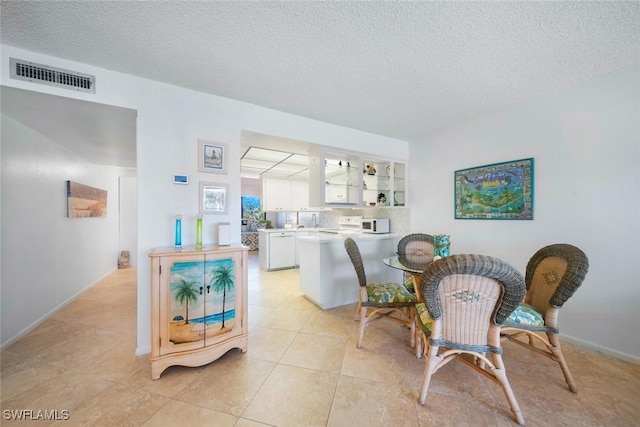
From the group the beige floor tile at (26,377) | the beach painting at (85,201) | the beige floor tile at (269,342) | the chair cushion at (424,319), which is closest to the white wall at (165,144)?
the beige floor tile at (26,377)

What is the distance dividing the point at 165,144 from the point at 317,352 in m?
2.41

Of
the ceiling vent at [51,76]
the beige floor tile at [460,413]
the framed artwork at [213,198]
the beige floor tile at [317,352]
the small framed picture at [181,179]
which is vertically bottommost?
the beige floor tile at [317,352]

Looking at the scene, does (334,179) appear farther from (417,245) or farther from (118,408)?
(118,408)

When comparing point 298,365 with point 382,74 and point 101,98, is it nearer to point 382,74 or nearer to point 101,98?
point 382,74

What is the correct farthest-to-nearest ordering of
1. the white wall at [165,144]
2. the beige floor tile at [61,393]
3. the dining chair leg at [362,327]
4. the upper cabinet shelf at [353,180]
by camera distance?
the upper cabinet shelf at [353,180], the dining chair leg at [362,327], the white wall at [165,144], the beige floor tile at [61,393]

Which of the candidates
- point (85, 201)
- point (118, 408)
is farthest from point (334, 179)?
point (85, 201)

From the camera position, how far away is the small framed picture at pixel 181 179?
210 cm

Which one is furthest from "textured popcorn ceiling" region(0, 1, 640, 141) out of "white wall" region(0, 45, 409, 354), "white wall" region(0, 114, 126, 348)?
"white wall" region(0, 114, 126, 348)

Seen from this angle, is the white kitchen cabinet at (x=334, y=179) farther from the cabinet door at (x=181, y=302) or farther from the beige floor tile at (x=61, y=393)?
the beige floor tile at (x=61, y=393)

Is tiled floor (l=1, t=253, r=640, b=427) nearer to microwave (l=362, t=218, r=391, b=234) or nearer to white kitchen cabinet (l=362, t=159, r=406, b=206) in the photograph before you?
microwave (l=362, t=218, r=391, b=234)

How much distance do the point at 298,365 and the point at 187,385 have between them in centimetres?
83

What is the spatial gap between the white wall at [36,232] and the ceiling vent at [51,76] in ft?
2.69

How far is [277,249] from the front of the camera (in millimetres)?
5016

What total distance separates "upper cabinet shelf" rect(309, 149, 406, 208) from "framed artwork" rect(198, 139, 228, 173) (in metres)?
1.25
